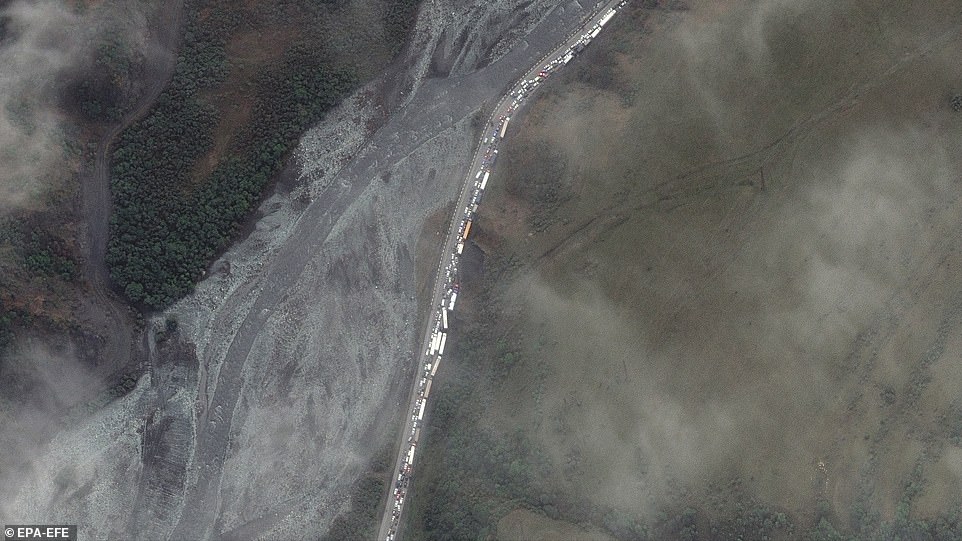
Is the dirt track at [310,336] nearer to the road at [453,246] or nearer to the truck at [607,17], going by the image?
the road at [453,246]

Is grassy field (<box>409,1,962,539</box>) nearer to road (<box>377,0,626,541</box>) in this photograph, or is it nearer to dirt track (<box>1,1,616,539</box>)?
road (<box>377,0,626,541</box>)

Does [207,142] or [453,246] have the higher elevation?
[207,142]

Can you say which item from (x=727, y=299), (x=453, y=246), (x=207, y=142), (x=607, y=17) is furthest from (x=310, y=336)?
(x=607, y=17)

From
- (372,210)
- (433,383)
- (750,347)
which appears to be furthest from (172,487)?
(750,347)

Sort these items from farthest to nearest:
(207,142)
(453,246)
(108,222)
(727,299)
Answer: (453,246) < (207,142) < (108,222) < (727,299)

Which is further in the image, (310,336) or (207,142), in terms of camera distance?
(310,336)

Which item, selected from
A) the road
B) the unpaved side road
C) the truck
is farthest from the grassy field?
the unpaved side road

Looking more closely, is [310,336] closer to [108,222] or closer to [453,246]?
[453,246]

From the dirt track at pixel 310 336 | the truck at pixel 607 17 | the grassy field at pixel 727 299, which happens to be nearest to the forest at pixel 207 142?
the dirt track at pixel 310 336
